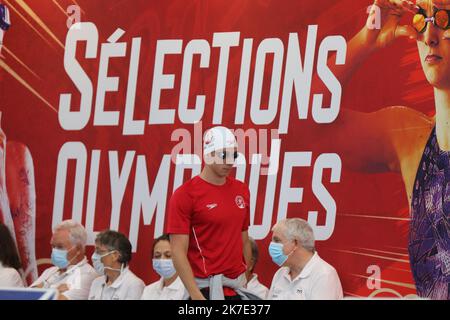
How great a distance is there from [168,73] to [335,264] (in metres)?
1.85

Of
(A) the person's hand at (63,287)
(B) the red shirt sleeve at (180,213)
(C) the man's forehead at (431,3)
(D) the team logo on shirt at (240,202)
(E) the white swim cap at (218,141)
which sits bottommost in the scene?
(A) the person's hand at (63,287)

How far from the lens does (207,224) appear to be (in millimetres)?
4910

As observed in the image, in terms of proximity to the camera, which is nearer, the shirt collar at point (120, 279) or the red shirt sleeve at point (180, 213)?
the red shirt sleeve at point (180, 213)

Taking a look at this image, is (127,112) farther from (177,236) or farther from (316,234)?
(177,236)

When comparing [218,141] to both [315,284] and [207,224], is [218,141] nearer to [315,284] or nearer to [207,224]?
[207,224]

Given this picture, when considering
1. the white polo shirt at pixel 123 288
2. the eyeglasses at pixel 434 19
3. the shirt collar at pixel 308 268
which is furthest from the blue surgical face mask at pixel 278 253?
the eyeglasses at pixel 434 19

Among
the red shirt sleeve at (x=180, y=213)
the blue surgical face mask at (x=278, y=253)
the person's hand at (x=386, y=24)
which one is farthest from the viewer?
the person's hand at (x=386, y=24)

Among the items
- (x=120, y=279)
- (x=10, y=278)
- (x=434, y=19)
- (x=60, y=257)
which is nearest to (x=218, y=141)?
(x=120, y=279)

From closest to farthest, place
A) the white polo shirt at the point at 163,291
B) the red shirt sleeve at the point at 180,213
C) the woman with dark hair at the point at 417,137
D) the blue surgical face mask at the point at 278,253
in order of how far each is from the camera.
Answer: the red shirt sleeve at the point at 180,213, the blue surgical face mask at the point at 278,253, the woman with dark hair at the point at 417,137, the white polo shirt at the point at 163,291

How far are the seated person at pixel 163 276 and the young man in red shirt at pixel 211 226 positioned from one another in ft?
5.02

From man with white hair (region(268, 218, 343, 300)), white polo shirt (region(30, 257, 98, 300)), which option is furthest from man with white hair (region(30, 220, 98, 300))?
man with white hair (region(268, 218, 343, 300))

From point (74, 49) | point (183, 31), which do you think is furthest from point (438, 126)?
point (74, 49)

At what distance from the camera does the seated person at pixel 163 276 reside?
21.3 feet

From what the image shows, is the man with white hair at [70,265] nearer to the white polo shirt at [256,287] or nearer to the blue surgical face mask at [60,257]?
the blue surgical face mask at [60,257]
